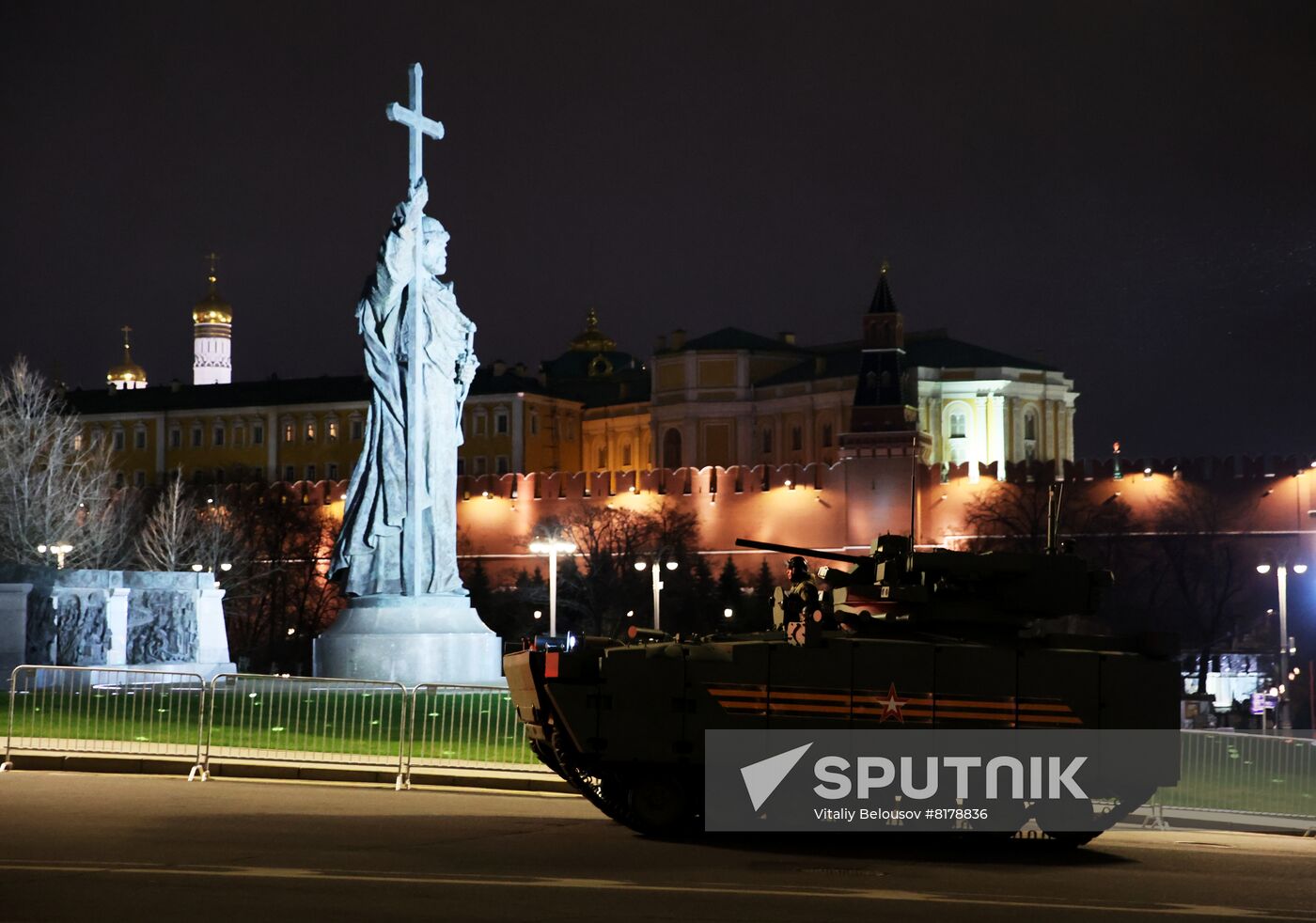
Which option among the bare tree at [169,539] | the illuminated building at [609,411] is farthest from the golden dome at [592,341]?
the bare tree at [169,539]

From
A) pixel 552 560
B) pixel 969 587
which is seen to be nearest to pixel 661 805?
pixel 969 587

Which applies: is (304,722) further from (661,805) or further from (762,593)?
(762,593)

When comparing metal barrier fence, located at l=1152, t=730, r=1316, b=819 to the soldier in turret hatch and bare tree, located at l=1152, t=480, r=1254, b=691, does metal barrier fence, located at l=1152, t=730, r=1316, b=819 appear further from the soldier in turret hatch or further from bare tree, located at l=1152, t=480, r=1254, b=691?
bare tree, located at l=1152, t=480, r=1254, b=691

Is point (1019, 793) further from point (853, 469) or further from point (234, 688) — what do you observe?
point (853, 469)

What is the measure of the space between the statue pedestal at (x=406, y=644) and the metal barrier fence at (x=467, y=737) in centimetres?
968

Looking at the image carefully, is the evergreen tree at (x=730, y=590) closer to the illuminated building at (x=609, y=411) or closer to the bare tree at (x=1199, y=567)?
the bare tree at (x=1199, y=567)

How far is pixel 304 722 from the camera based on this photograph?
19.2 meters

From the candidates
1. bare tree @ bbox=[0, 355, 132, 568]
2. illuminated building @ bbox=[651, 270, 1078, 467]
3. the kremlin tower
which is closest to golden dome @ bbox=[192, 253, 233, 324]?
the kremlin tower

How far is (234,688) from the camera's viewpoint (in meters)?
19.6

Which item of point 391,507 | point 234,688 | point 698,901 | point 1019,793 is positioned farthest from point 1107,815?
point 391,507

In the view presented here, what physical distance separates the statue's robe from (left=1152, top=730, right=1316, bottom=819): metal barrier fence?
15596 millimetres

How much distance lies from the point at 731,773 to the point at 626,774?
73 cm

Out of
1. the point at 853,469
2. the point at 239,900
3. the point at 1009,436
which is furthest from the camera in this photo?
the point at 1009,436

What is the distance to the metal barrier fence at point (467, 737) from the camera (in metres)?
18.2
